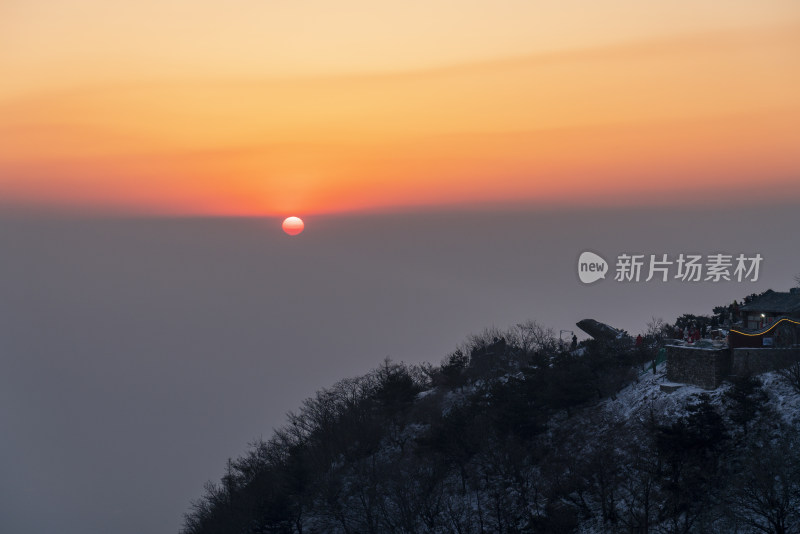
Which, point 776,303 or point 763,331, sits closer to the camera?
point 763,331

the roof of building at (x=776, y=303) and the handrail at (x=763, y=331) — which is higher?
the roof of building at (x=776, y=303)

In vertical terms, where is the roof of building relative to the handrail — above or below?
above

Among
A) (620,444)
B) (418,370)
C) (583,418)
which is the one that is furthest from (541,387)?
(418,370)

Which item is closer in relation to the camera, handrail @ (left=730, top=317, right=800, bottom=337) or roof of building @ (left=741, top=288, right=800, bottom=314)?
handrail @ (left=730, top=317, right=800, bottom=337)

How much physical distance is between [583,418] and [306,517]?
66.1 feet

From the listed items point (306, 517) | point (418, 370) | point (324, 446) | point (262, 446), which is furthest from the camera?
point (418, 370)

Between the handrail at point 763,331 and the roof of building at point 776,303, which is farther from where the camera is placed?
the roof of building at point 776,303

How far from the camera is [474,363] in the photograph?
75875mm

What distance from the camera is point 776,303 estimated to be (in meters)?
54.4

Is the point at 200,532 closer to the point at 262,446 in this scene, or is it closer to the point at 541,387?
the point at 262,446

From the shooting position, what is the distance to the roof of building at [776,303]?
5266 centimetres

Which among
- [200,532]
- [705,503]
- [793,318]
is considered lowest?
[200,532]

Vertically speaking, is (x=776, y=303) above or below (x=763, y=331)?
above

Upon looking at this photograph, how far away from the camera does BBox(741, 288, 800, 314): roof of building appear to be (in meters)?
52.7
